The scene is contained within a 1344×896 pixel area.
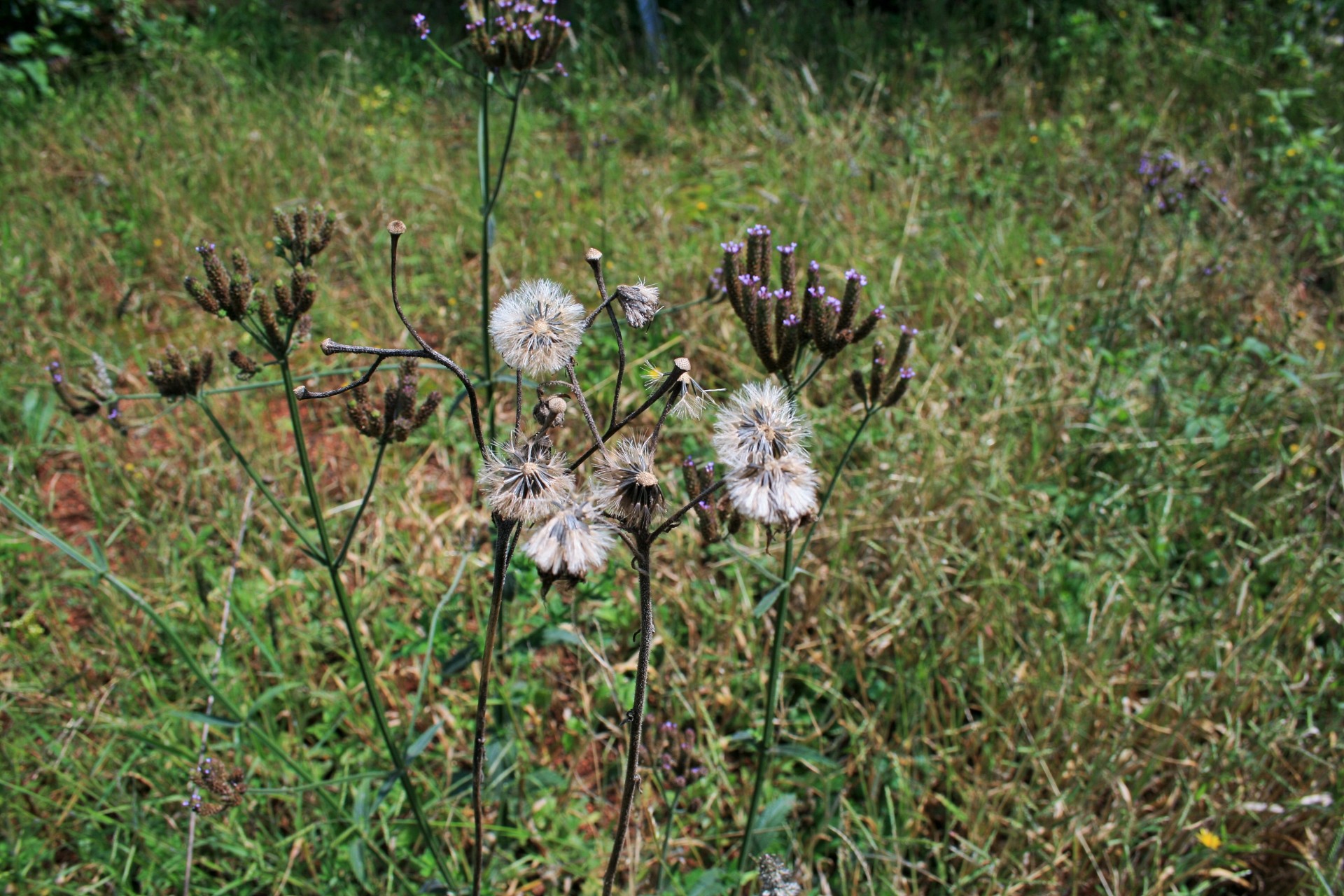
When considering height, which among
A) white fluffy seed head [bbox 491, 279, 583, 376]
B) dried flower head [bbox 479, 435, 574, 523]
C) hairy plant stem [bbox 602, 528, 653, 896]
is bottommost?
hairy plant stem [bbox 602, 528, 653, 896]

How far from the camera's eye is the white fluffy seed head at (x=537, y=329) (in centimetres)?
103

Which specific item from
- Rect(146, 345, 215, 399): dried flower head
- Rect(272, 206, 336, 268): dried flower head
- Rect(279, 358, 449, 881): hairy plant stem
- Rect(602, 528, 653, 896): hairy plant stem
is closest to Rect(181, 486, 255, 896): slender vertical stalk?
Rect(279, 358, 449, 881): hairy plant stem

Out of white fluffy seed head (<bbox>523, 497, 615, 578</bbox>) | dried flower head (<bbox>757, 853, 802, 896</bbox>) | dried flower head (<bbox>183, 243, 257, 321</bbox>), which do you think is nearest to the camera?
white fluffy seed head (<bbox>523, 497, 615, 578</bbox>)

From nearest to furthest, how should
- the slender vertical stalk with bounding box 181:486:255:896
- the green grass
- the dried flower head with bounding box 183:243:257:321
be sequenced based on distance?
the dried flower head with bounding box 183:243:257:321
the slender vertical stalk with bounding box 181:486:255:896
the green grass

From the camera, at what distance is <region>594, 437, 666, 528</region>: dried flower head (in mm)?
983

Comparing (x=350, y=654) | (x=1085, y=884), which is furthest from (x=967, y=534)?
(x=350, y=654)

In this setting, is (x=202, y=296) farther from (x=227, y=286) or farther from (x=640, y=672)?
(x=640, y=672)

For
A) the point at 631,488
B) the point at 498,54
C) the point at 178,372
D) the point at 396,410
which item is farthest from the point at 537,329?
the point at 498,54

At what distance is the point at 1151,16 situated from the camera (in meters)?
4.83

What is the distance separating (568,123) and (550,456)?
4.42 meters

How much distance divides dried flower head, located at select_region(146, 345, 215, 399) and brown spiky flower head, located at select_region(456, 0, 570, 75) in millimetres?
751

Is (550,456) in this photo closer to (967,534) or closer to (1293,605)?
(967,534)

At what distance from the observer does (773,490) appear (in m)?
0.99

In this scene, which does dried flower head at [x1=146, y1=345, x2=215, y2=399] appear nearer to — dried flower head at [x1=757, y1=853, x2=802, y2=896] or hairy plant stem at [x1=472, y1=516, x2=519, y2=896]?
hairy plant stem at [x1=472, y1=516, x2=519, y2=896]
